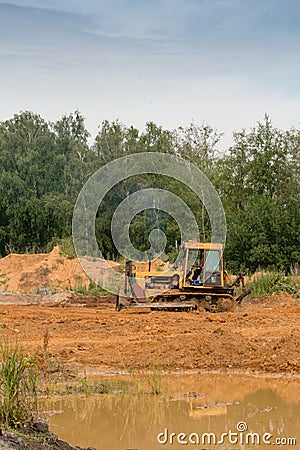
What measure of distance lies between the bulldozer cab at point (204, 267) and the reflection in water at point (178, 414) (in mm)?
8632

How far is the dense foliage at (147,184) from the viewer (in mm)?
34094

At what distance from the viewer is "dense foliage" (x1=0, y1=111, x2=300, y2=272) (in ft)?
112

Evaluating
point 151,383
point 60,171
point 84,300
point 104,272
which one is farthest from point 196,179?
point 151,383

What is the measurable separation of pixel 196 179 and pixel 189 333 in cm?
2352

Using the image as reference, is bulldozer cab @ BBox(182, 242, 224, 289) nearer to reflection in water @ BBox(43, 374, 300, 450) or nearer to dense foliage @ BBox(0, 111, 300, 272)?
reflection in water @ BBox(43, 374, 300, 450)

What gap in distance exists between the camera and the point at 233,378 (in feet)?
34.9

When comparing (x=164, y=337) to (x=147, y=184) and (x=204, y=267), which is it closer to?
(x=204, y=267)

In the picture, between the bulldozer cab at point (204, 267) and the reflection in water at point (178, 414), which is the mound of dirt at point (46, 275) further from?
the reflection in water at point (178, 414)

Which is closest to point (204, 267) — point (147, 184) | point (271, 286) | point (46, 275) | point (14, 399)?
point (271, 286)

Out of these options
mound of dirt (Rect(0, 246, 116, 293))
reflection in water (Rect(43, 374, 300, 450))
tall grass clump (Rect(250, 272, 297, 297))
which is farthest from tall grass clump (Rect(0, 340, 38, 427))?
mound of dirt (Rect(0, 246, 116, 293))

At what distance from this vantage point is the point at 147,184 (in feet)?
153

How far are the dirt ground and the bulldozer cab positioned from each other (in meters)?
0.83

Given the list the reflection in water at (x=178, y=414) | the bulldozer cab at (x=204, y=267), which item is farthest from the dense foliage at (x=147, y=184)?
the reflection in water at (x=178, y=414)

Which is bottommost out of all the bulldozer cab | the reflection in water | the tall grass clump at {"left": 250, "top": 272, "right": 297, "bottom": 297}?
the reflection in water
